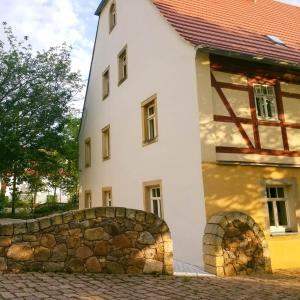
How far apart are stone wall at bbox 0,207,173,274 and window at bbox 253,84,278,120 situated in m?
4.63

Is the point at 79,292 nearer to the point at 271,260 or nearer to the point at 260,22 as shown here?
the point at 271,260

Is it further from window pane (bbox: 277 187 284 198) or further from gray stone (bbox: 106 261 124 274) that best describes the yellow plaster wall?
gray stone (bbox: 106 261 124 274)

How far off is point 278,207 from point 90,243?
5.50 m

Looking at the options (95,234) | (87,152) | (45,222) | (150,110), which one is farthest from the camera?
(87,152)

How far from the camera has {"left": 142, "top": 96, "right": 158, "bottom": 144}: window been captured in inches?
454

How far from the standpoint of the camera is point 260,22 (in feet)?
43.6

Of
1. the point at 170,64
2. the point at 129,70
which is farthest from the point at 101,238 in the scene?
the point at 129,70

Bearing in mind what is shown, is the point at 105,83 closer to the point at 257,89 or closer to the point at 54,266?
the point at 257,89

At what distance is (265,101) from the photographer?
10.2 m

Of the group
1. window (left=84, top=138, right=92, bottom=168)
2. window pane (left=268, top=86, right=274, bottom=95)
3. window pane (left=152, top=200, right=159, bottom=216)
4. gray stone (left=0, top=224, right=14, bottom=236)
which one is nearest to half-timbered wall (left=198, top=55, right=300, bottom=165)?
window pane (left=268, top=86, right=274, bottom=95)

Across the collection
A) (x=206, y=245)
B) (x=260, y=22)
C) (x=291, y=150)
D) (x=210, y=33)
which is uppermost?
(x=260, y=22)

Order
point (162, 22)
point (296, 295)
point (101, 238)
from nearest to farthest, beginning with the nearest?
1. point (296, 295)
2. point (101, 238)
3. point (162, 22)

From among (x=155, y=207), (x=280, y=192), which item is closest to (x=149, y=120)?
(x=155, y=207)

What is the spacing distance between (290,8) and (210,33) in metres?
8.65
